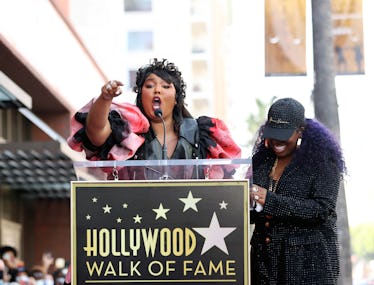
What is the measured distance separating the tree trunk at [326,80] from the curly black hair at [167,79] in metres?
4.60

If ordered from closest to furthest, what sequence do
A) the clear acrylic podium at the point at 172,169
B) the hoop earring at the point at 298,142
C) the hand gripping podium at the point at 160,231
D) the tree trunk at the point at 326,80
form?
the hand gripping podium at the point at 160,231, the clear acrylic podium at the point at 172,169, the hoop earring at the point at 298,142, the tree trunk at the point at 326,80

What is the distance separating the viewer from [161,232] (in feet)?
17.6

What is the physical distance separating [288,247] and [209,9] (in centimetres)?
8315

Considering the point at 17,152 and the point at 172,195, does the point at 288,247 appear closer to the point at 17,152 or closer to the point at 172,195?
the point at 172,195

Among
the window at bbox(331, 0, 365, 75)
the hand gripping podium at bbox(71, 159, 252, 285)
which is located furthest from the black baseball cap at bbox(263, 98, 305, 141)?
the window at bbox(331, 0, 365, 75)

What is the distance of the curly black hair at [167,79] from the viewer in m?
6.37

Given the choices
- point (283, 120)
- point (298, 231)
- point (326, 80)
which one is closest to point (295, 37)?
point (326, 80)

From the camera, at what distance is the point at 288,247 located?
19.3 feet

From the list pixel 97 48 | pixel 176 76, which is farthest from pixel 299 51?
pixel 97 48

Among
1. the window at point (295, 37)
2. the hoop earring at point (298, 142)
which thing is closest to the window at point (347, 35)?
the window at point (295, 37)

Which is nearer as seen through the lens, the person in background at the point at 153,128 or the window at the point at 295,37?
the person in background at the point at 153,128

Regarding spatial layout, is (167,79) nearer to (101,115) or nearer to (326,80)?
(101,115)

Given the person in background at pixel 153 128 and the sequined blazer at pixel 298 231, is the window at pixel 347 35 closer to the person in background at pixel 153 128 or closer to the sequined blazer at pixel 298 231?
the person in background at pixel 153 128

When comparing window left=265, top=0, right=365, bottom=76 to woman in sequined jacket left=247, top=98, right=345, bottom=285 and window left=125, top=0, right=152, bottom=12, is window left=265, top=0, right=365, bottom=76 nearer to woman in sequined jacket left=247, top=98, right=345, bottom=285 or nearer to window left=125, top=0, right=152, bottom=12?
woman in sequined jacket left=247, top=98, right=345, bottom=285
